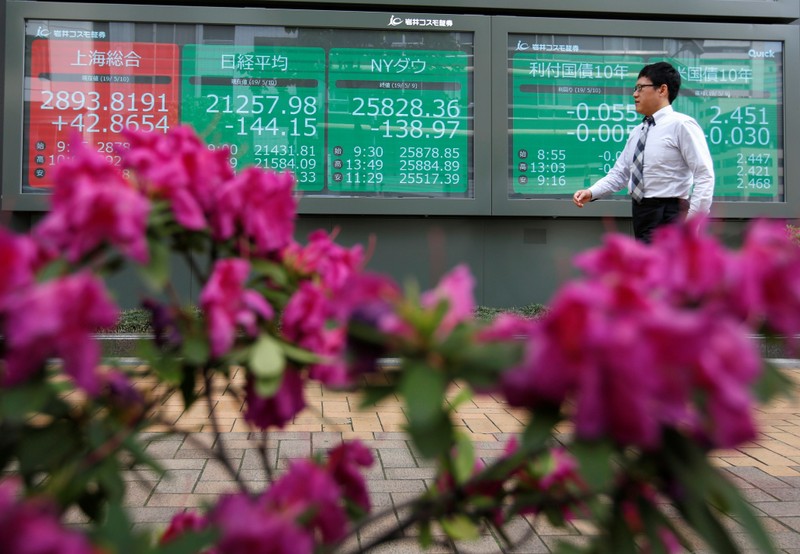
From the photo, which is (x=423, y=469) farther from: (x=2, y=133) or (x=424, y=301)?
(x=2, y=133)

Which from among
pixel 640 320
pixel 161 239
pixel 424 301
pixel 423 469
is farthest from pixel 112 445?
pixel 423 469

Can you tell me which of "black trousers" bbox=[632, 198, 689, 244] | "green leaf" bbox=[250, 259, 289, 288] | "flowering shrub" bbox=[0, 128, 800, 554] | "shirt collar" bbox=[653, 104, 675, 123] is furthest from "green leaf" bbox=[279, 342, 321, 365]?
"shirt collar" bbox=[653, 104, 675, 123]

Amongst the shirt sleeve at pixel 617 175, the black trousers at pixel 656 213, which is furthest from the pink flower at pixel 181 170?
the shirt sleeve at pixel 617 175

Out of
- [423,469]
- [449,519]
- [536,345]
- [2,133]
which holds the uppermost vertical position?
[2,133]

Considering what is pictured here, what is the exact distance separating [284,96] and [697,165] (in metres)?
4.45

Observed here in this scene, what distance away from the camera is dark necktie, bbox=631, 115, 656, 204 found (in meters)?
5.39

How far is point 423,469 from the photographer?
12.3ft

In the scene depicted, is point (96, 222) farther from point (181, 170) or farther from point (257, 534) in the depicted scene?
point (257, 534)

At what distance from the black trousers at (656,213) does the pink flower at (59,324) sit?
→ 488cm

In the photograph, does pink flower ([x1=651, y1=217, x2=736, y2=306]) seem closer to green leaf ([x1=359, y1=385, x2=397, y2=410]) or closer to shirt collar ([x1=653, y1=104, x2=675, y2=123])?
green leaf ([x1=359, y1=385, x2=397, y2=410])

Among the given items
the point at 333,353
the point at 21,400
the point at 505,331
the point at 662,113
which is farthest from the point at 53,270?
the point at 662,113

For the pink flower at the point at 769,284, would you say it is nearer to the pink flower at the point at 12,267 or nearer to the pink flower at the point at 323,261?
the pink flower at the point at 323,261

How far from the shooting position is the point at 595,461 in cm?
76

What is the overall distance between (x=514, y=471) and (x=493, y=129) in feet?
23.3
